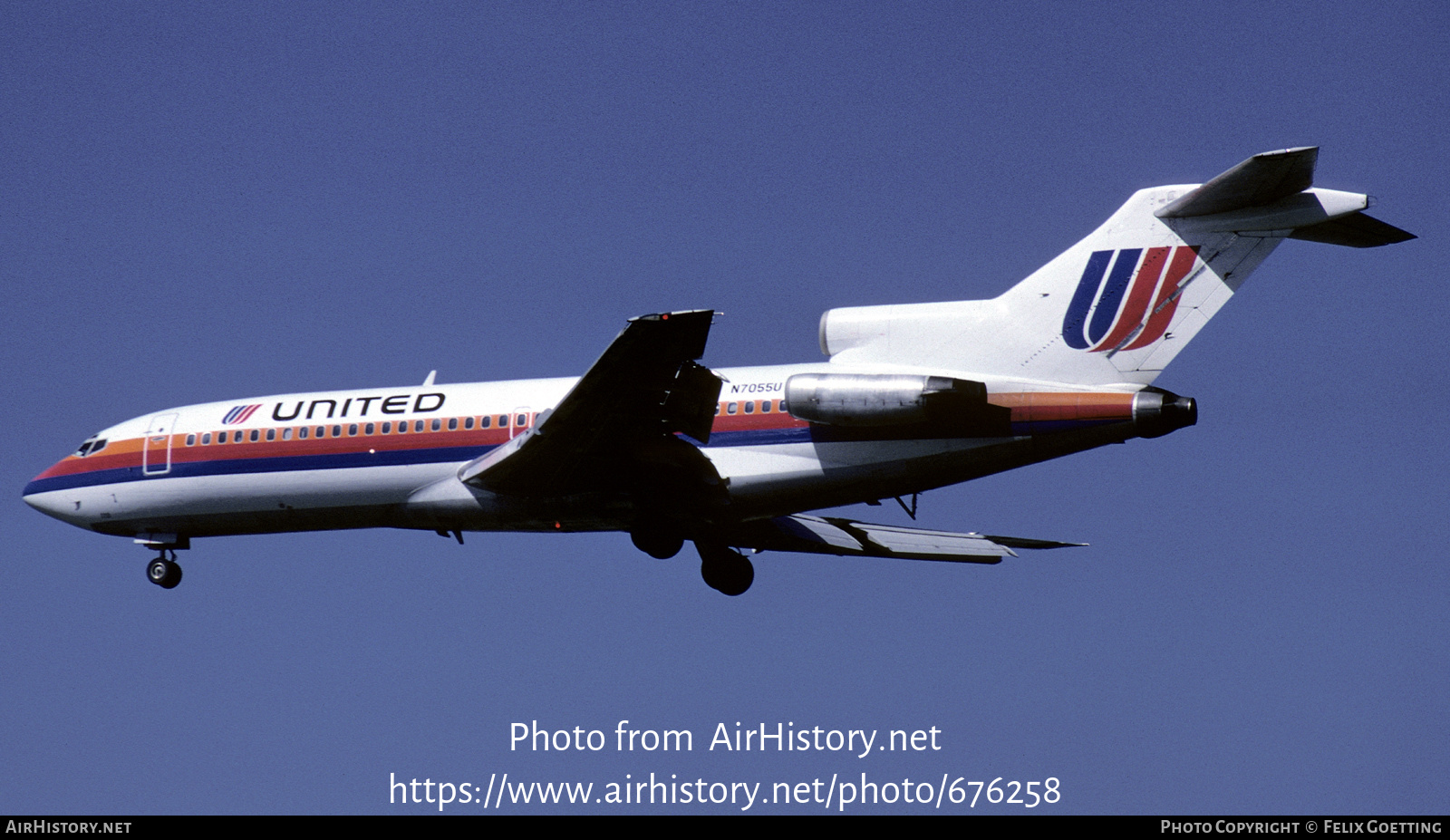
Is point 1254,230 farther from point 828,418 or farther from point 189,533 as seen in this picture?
point 189,533

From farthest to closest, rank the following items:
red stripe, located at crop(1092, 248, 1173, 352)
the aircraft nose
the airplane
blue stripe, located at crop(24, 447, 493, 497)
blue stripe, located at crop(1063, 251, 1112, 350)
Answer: the aircraft nose → blue stripe, located at crop(24, 447, 493, 497) → blue stripe, located at crop(1063, 251, 1112, 350) → red stripe, located at crop(1092, 248, 1173, 352) → the airplane

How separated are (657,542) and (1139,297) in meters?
8.97

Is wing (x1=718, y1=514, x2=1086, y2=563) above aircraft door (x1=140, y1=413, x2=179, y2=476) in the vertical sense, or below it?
below

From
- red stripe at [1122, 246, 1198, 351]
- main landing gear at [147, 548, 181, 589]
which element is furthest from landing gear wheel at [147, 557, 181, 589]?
red stripe at [1122, 246, 1198, 351]

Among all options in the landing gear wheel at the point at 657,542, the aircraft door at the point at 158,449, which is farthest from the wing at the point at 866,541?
the aircraft door at the point at 158,449

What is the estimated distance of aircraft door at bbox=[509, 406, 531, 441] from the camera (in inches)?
1097

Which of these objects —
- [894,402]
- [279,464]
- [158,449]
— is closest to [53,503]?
[158,449]

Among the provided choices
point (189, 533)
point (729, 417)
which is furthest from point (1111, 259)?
point (189, 533)

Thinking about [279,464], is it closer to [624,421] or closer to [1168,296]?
[624,421]

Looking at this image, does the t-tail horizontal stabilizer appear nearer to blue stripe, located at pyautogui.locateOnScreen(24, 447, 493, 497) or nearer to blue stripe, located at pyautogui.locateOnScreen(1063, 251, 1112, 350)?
blue stripe, located at pyautogui.locateOnScreen(1063, 251, 1112, 350)

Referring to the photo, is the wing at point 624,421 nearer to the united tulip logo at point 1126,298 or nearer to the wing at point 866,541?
the wing at point 866,541

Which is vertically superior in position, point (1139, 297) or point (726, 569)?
point (1139, 297)

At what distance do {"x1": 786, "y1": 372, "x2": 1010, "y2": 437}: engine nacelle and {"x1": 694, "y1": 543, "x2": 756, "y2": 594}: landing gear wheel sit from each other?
5.96 meters

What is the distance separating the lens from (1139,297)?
2467 centimetres
